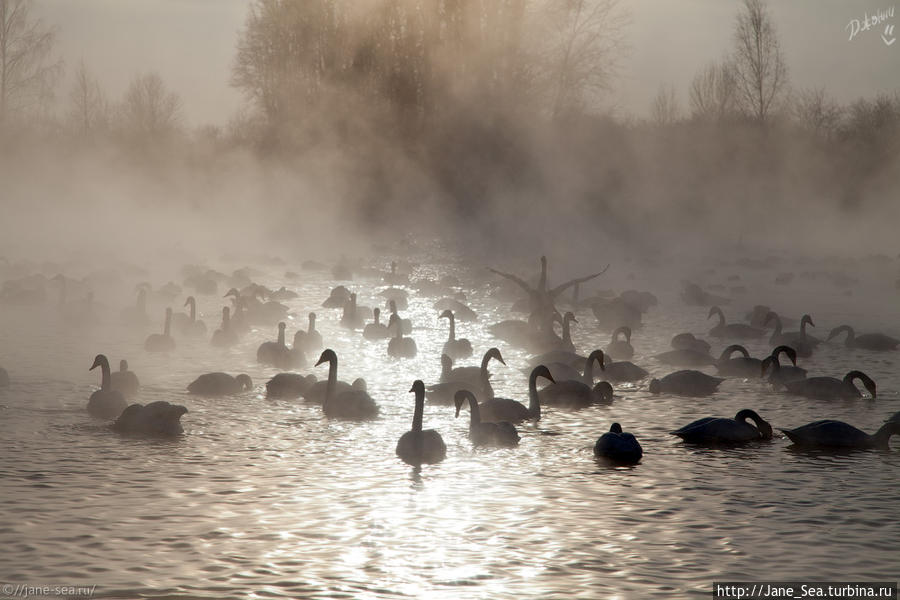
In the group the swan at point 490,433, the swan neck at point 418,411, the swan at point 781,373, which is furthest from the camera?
the swan at point 781,373

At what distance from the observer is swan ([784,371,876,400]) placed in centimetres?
1351

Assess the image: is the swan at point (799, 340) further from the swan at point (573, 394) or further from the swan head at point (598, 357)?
the swan at point (573, 394)

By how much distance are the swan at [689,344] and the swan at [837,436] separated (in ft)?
18.4

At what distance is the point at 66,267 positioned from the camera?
31422 millimetres

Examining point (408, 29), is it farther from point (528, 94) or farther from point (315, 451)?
point (315, 451)

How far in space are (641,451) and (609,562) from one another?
298 cm

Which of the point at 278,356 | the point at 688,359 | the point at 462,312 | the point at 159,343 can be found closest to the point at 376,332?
the point at 278,356

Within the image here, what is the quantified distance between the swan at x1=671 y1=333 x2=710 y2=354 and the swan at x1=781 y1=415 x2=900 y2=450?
562cm

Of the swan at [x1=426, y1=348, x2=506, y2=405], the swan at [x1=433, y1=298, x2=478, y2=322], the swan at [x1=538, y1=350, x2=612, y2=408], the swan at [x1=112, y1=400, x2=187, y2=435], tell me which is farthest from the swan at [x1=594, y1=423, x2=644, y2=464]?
the swan at [x1=433, y1=298, x2=478, y2=322]

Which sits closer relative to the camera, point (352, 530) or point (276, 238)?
point (352, 530)

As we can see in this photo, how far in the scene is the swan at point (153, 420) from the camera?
10.9 meters

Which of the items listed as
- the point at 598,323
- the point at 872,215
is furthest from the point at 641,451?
the point at 872,215

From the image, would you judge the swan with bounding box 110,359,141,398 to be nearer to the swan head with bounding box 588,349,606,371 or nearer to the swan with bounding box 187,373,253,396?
the swan with bounding box 187,373,253,396

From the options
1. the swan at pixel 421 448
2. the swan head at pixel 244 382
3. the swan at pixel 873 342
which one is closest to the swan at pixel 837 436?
the swan at pixel 421 448
